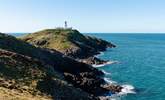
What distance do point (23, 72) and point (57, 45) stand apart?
11490 cm

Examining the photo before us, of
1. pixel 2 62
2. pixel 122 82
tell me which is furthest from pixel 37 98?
pixel 122 82

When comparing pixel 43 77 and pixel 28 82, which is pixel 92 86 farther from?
pixel 28 82

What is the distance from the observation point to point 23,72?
7400 centimetres

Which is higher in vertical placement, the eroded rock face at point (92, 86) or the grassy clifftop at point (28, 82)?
the grassy clifftop at point (28, 82)

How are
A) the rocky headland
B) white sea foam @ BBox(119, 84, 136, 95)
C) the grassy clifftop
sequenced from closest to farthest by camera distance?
the grassy clifftop < the rocky headland < white sea foam @ BBox(119, 84, 136, 95)

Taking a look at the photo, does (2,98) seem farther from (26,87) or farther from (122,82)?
(122,82)

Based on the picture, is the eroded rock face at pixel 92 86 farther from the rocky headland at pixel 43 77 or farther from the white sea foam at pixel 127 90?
the white sea foam at pixel 127 90

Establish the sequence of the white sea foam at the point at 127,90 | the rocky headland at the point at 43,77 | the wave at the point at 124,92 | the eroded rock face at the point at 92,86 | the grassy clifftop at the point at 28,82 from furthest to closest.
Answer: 1. the white sea foam at the point at 127,90
2. the eroded rock face at the point at 92,86
3. the wave at the point at 124,92
4. the rocky headland at the point at 43,77
5. the grassy clifftop at the point at 28,82

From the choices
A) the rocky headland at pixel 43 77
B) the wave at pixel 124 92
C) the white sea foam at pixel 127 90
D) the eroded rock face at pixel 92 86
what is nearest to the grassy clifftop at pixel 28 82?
the rocky headland at pixel 43 77

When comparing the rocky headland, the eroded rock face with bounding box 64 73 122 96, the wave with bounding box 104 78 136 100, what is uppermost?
the rocky headland

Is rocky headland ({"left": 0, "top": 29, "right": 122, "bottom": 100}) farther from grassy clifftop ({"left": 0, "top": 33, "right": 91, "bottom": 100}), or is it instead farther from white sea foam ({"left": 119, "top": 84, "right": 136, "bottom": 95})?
white sea foam ({"left": 119, "top": 84, "right": 136, "bottom": 95})

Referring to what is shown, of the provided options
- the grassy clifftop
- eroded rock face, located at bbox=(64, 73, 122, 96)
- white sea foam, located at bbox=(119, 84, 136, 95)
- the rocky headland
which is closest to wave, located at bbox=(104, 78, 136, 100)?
white sea foam, located at bbox=(119, 84, 136, 95)

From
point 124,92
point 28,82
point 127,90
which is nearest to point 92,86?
point 124,92

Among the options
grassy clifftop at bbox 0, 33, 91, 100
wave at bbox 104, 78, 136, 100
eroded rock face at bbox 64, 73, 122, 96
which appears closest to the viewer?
grassy clifftop at bbox 0, 33, 91, 100
